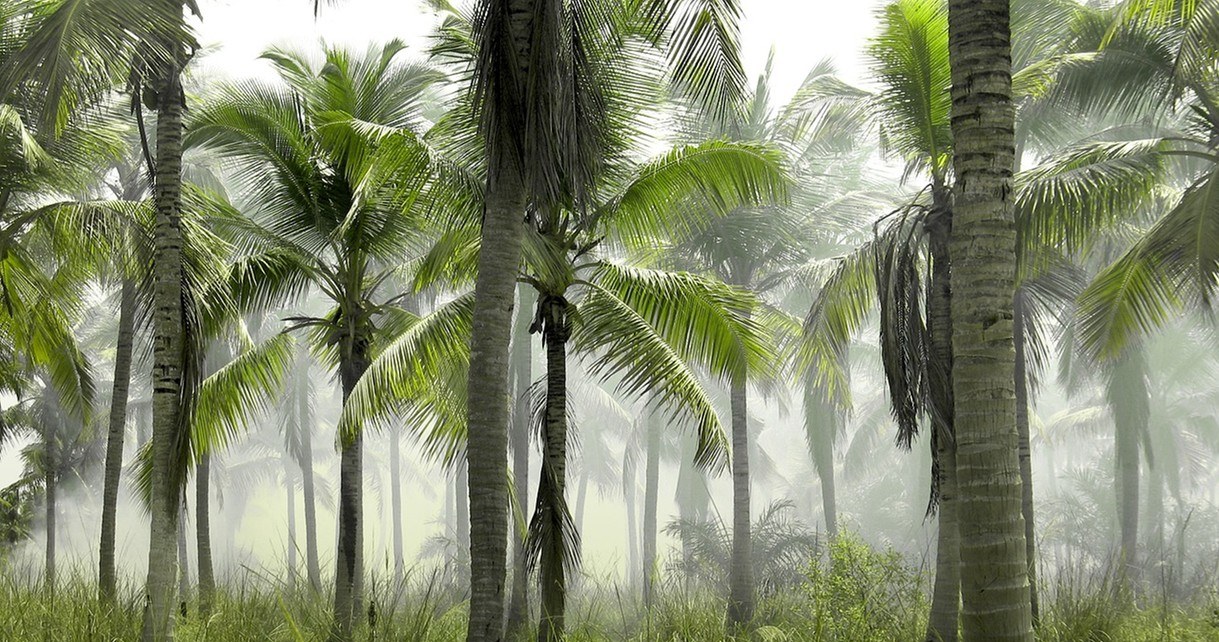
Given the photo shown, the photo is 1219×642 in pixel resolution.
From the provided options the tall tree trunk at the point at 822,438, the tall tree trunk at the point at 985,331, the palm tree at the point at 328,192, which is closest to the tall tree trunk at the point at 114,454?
the palm tree at the point at 328,192

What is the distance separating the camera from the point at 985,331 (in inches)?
220

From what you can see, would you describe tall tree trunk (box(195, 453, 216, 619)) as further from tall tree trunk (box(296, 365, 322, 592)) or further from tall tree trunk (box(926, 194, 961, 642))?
tall tree trunk (box(296, 365, 322, 592))

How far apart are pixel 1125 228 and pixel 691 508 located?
2401 centimetres

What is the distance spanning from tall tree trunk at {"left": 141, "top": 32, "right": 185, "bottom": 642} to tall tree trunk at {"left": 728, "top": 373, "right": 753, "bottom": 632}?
957cm

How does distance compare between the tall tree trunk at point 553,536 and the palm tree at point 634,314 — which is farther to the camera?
the palm tree at point 634,314

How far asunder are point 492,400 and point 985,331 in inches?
136

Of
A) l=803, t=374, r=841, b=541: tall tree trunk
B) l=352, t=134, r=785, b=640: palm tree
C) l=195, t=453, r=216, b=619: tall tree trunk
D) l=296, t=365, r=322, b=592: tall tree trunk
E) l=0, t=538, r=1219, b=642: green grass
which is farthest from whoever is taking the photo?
l=296, t=365, r=322, b=592: tall tree trunk

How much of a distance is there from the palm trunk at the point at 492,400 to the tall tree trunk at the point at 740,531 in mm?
9050

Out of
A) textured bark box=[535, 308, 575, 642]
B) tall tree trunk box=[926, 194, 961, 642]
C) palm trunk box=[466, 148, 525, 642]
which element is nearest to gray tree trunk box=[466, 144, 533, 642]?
palm trunk box=[466, 148, 525, 642]

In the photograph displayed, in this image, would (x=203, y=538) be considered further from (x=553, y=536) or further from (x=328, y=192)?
(x=553, y=536)

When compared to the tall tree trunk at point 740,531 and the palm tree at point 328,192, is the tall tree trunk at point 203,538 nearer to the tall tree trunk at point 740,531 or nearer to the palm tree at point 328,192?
the palm tree at point 328,192

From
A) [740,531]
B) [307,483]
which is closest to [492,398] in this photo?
[740,531]

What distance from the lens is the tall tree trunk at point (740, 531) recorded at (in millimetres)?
16703

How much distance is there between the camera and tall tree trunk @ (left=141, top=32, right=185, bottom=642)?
8102mm
